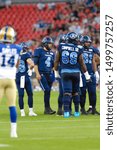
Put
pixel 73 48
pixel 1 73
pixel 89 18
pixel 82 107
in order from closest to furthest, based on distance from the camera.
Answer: pixel 1 73, pixel 73 48, pixel 82 107, pixel 89 18

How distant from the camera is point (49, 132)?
15.1 meters

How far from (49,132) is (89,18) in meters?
23.2

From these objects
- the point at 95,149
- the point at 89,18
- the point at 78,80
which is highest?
the point at 89,18

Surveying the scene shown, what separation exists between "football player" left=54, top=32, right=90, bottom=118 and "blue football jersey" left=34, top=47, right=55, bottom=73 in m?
1.31

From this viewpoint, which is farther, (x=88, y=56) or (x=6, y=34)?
(x=88, y=56)

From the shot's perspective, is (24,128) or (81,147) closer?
(81,147)

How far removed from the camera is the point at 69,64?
60.2 ft

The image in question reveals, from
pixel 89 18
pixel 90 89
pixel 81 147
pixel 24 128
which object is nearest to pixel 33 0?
pixel 89 18

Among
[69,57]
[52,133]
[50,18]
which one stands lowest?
[52,133]

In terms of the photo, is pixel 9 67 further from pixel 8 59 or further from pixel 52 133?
pixel 52 133

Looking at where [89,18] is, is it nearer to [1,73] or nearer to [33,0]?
[33,0]

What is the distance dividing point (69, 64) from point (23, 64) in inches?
61.6

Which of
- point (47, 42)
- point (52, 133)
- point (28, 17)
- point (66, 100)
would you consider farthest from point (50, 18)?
point (52, 133)

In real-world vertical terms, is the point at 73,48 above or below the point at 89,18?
below
